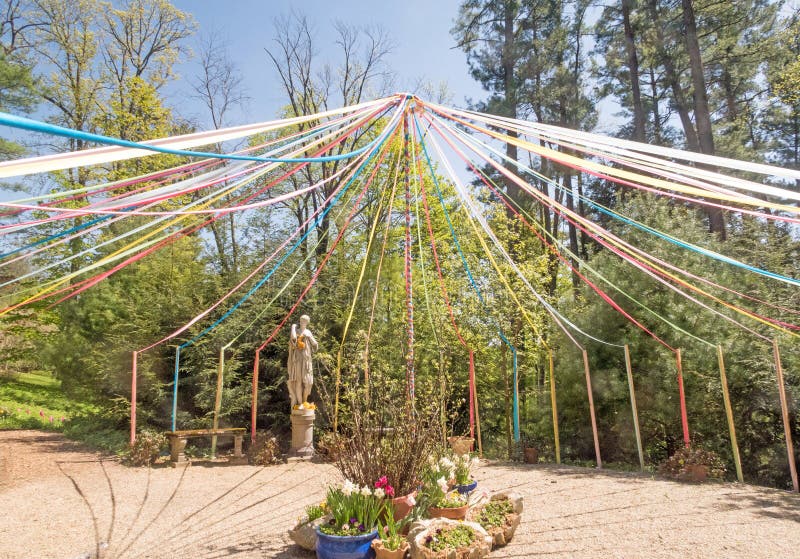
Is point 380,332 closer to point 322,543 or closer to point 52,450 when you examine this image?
point 52,450

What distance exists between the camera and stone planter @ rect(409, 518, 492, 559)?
3674 mm

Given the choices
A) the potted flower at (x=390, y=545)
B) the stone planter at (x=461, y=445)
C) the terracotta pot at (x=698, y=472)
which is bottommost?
the terracotta pot at (x=698, y=472)

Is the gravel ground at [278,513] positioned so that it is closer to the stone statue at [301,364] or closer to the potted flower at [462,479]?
the potted flower at [462,479]

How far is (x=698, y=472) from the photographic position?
682 cm

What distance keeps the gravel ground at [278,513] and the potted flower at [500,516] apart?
12 cm

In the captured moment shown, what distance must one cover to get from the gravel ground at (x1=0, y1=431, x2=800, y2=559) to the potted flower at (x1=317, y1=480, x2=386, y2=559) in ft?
1.61

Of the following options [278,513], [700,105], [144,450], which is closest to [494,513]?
[278,513]

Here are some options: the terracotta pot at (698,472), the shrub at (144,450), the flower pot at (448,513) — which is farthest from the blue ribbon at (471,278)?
the shrub at (144,450)

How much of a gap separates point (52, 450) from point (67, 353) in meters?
3.11

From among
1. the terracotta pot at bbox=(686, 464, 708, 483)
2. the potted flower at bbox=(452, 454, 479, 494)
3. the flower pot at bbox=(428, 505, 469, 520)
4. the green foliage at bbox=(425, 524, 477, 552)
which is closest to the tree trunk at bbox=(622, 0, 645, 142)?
the terracotta pot at bbox=(686, 464, 708, 483)

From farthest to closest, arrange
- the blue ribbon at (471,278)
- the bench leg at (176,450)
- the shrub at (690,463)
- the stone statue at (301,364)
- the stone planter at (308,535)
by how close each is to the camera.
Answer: the stone statue at (301,364), the bench leg at (176,450), the blue ribbon at (471,278), the shrub at (690,463), the stone planter at (308,535)

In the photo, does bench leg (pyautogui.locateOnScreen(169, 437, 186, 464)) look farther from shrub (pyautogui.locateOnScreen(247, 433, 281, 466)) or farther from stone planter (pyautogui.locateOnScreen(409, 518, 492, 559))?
stone planter (pyautogui.locateOnScreen(409, 518, 492, 559))

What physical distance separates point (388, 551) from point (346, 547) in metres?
0.31

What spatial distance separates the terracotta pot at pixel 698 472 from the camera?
22.3 feet
